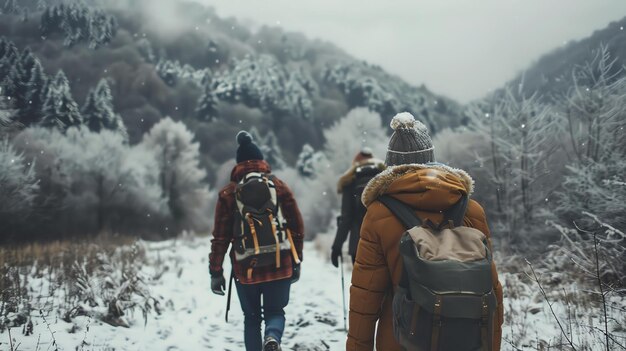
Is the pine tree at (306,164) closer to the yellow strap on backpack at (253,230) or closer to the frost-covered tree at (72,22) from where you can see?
the frost-covered tree at (72,22)

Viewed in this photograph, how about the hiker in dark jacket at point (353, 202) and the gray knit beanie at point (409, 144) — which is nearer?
the gray knit beanie at point (409, 144)

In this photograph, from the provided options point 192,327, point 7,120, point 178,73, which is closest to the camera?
point 192,327

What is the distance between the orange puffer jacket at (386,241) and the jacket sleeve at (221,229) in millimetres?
1833

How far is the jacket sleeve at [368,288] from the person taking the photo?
178 cm

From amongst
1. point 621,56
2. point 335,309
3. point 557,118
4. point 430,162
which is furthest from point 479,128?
point 430,162

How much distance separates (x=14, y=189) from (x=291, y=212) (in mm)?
9773

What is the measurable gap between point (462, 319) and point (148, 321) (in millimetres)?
4579

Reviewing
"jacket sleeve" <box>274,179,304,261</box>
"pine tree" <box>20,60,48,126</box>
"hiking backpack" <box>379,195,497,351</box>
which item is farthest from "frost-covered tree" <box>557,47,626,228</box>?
"pine tree" <box>20,60,48,126</box>

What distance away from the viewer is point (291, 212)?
3.62 m

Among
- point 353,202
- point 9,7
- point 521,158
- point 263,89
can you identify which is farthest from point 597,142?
point 263,89

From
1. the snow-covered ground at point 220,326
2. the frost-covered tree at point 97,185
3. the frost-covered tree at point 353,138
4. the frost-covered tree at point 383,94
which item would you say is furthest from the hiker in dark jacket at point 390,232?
the frost-covered tree at point 383,94

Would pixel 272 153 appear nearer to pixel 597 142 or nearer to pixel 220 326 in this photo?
pixel 597 142

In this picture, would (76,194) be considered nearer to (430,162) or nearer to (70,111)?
(70,111)

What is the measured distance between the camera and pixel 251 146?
3.59 metres
